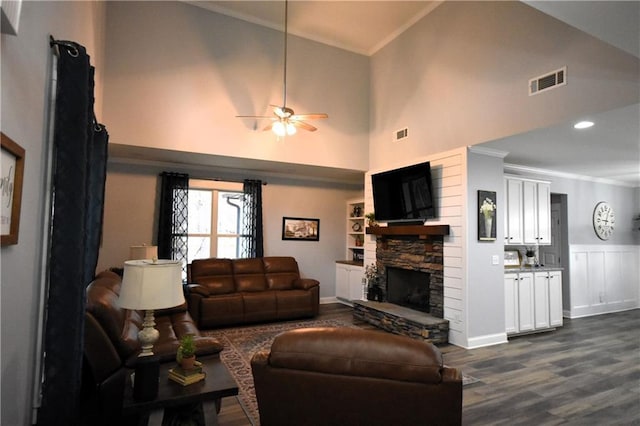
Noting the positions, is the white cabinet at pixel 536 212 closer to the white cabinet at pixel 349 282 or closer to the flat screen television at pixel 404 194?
the flat screen television at pixel 404 194

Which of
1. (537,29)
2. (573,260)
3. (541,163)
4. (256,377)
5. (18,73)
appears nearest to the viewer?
(18,73)

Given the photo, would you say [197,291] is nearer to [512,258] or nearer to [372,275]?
[372,275]

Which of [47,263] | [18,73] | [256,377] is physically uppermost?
[18,73]

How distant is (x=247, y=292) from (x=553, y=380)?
13.8 feet

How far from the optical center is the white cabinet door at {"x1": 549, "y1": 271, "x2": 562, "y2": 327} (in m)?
5.33

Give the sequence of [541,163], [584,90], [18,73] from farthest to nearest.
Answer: [541,163]
[584,90]
[18,73]

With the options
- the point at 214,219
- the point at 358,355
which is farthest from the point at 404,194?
the point at 358,355

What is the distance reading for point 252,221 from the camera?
658cm

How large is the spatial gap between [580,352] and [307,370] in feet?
14.4

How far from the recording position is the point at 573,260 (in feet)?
20.7

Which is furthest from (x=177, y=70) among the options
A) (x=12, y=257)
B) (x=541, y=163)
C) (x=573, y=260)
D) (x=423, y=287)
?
(x=573, y=260)

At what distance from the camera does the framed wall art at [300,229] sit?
7047 millimetres

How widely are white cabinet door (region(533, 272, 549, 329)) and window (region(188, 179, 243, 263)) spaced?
5.07m

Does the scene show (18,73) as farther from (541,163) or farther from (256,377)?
(541,163)
